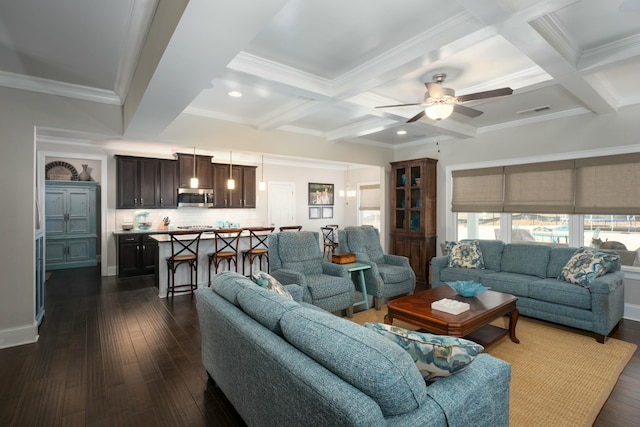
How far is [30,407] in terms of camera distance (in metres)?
2.24

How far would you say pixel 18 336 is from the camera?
129 inches

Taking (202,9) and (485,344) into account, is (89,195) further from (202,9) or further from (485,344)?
(485,344)

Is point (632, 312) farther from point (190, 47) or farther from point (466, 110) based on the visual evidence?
point (190, 47)

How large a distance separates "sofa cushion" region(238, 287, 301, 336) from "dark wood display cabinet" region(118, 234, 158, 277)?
5.10 metres

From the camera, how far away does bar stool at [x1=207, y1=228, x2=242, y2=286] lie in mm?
5109

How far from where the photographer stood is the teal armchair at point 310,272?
12.1ft

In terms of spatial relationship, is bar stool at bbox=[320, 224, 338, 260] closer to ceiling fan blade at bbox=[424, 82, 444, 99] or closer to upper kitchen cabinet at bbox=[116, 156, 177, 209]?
upper kitchen cabinet at bbox=[116, 156, 177, 209]

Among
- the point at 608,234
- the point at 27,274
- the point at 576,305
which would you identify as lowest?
the point at 576,305

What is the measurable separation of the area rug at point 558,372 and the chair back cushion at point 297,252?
1331mm

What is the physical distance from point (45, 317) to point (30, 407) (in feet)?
7.22

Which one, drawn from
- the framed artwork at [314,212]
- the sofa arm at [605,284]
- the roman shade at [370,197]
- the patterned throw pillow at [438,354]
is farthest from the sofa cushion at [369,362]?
the framed artwork at [314,212]

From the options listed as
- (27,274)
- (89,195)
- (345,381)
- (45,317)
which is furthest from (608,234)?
(89,195)

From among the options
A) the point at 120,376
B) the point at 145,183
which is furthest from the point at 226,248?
the point at 120,376

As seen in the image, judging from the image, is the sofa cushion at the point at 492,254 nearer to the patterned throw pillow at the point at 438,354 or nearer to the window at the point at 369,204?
the patterned throw pillow at the point at 438,354
